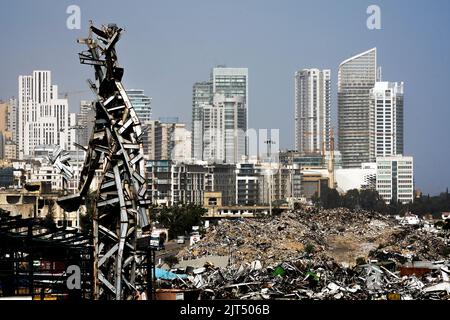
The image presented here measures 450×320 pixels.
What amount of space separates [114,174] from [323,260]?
10456mm

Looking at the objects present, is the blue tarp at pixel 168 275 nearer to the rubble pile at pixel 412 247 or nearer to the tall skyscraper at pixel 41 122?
the rubble pile at pixel 412 247

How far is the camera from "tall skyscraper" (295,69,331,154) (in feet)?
218

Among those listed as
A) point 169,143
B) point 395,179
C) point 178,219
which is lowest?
point 178,219

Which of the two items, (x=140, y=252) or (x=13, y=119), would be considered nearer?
(x=140, y=252)

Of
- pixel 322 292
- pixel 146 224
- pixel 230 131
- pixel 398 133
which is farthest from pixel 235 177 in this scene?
pixel 146 224

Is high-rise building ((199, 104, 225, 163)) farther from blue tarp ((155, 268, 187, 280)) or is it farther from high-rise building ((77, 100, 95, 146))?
blue tarp ((155, 268, 187, 280))

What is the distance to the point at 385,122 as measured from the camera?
67562mm

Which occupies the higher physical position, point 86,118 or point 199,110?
point 199,110

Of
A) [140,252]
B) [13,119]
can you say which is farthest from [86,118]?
[140,252]

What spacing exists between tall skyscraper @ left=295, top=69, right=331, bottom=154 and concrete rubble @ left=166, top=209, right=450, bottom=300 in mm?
32309

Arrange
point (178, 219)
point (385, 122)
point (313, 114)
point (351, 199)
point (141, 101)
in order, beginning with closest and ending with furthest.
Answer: point (141, 101), point (178, 219), point (351, 199), point (385, 122), point (313, 114)

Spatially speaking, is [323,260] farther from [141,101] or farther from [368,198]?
[368,198]

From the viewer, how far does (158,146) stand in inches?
2354

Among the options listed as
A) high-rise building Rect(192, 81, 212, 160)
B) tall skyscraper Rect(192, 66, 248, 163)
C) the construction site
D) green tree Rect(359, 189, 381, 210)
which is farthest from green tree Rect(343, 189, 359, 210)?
the construction site
